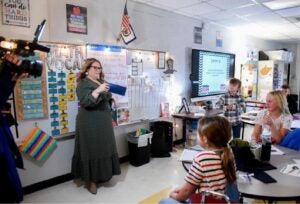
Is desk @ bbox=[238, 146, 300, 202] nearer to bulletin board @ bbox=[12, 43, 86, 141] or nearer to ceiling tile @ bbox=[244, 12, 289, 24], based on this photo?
bulletin board @ bbox=[12, 43, 86, 141]

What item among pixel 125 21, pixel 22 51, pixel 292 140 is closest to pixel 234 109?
pixel 292 140

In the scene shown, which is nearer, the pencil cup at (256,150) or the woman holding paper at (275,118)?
the pencil cup at (256,150)

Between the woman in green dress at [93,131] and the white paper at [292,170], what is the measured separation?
1799mm

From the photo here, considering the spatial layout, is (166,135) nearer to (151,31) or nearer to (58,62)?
(151,31)

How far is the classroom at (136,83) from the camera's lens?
2.58 meters

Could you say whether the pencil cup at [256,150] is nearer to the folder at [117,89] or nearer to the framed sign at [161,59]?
the folder at [117,89]

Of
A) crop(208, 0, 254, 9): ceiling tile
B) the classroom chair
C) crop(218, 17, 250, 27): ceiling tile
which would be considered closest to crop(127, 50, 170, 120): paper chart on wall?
crop(208, 0, 254, 9): ceiling tile

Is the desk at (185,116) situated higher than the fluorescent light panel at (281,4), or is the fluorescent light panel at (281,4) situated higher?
the fluorescent light panel at (281,4)

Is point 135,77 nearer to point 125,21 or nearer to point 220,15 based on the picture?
point 125,21

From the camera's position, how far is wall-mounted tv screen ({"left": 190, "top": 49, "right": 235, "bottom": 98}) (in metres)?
4.75

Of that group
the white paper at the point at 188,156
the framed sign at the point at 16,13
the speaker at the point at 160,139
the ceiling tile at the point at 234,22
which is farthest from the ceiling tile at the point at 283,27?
the framed sign at the point at 16,13

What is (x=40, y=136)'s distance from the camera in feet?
9.09

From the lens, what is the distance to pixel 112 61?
3.38 metres

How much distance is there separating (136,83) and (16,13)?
1.87 m
